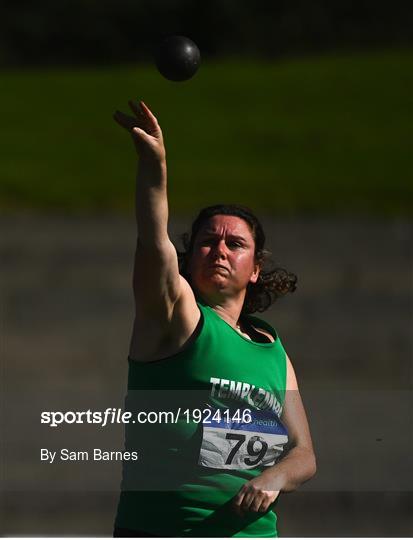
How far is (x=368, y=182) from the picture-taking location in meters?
28.4

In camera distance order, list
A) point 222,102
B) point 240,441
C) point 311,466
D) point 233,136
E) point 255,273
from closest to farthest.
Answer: point 240,441 < point 311,466 < point 255,273 < point 233,136 < point 222,102

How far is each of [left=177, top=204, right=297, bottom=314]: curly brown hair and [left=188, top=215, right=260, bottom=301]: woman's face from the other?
0.04 metres

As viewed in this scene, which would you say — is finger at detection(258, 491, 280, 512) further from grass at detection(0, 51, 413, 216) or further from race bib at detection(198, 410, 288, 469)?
grass at detection(0, 51, 413, 216)

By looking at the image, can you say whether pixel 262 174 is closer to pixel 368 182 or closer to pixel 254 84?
pixel 368 182

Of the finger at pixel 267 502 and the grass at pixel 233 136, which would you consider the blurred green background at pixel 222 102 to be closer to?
the grass at pixel 233 136

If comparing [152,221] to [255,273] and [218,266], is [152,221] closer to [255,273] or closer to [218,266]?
[218,266]

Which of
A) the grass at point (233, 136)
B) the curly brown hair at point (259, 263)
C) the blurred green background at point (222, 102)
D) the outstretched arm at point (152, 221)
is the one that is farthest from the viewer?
the blurred green background at point (222, 102)

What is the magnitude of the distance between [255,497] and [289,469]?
0.53ft

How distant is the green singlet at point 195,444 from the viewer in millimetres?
3670

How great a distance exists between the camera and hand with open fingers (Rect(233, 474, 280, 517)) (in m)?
3.64

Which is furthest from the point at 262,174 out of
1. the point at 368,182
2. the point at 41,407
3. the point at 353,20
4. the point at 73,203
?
the point at 41,407

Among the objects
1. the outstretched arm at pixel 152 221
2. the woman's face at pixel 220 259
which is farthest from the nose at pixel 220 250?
the outstretched arm at pixel 152 221

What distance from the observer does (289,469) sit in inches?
147

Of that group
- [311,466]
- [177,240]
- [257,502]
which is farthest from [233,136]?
[257,502]
